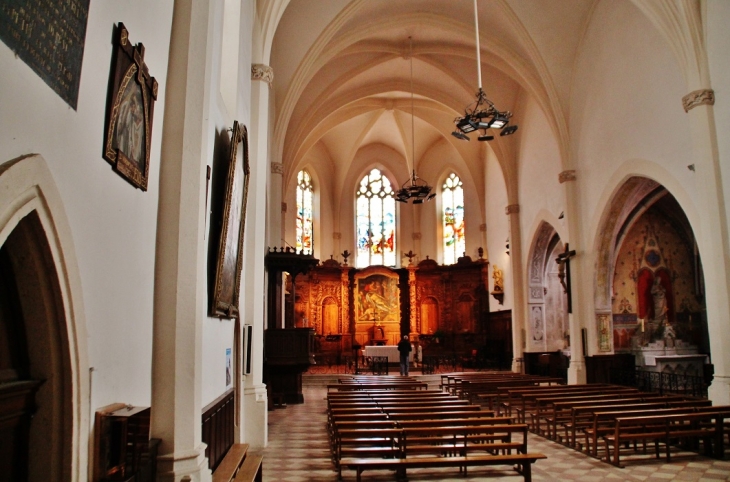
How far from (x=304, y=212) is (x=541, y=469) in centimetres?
2048

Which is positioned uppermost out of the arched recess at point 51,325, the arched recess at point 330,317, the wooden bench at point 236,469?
the arched recess at point 330,317

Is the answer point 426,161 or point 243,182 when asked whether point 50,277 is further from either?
point 426,161

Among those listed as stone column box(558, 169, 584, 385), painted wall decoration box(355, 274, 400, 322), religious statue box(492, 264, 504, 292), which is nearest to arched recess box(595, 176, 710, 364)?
stone column box(558, 169, 584, 385)

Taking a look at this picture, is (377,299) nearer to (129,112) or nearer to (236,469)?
(236,469)

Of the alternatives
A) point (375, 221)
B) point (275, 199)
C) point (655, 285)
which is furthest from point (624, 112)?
point (375, 221)

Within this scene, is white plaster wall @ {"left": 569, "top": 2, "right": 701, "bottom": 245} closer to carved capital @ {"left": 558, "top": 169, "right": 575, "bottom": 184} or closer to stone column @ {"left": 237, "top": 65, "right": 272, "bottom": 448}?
carved capital @ {"left": 558, "top": 169, "right": 575, "bottom": 184}

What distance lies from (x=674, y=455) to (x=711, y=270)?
13.3 feet

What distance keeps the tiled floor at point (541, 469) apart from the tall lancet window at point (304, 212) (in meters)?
17.4

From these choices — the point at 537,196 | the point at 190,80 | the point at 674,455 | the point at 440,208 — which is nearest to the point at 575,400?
the point at 674,455

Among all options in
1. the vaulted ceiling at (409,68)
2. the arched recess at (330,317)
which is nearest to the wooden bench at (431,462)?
the vaulted ceiling at (409,68)

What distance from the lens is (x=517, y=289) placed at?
69.0ft

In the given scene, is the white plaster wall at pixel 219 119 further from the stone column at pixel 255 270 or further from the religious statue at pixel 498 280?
the religious statue at pixel 498 280

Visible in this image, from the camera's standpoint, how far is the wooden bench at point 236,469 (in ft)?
18.1

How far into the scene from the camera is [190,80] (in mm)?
5039
